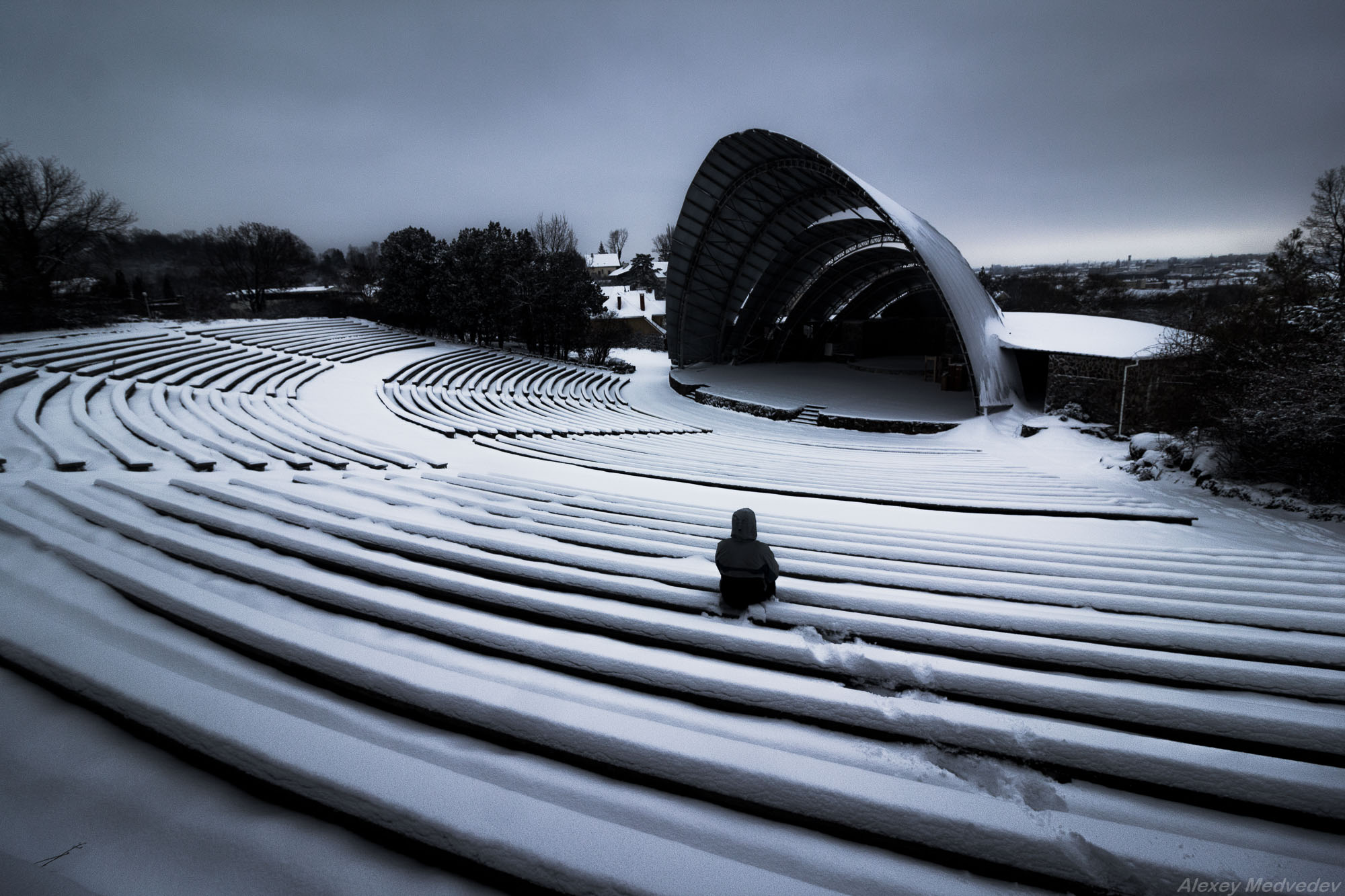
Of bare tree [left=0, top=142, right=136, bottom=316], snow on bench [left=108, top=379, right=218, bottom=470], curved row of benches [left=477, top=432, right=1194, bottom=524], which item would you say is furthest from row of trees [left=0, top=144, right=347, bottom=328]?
curved row of benches [left=477, top=432, right=1194, bottom=524]

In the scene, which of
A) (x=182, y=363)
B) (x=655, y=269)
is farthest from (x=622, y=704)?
(x=655, y=269)

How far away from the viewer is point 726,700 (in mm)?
2051

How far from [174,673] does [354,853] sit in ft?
3.34

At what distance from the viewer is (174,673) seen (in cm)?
183

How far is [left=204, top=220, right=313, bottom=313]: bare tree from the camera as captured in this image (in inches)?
1609

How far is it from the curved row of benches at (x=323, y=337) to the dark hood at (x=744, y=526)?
81.0 feet

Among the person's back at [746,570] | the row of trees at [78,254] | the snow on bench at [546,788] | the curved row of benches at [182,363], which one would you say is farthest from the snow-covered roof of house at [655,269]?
the snow on bench at [546,788]

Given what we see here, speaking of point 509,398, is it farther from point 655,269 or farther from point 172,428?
point 655,269

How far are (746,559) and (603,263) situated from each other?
101 meters

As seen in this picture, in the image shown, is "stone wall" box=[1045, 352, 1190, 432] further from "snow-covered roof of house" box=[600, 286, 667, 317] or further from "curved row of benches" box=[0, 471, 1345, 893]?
"snow-covered roof of house" box=[600, 286, 667, 317]

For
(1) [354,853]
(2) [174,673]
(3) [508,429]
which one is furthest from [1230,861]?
(3) [508,429]

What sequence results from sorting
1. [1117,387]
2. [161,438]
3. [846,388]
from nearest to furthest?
[161,438]
[1117,387]
[846,388]

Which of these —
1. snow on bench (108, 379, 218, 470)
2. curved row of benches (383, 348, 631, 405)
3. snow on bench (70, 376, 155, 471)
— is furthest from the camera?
curved row of benches (383, 348, 631, 405)

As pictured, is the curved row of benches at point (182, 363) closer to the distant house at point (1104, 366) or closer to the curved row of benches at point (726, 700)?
the curved row of benches at point (726, 700)
